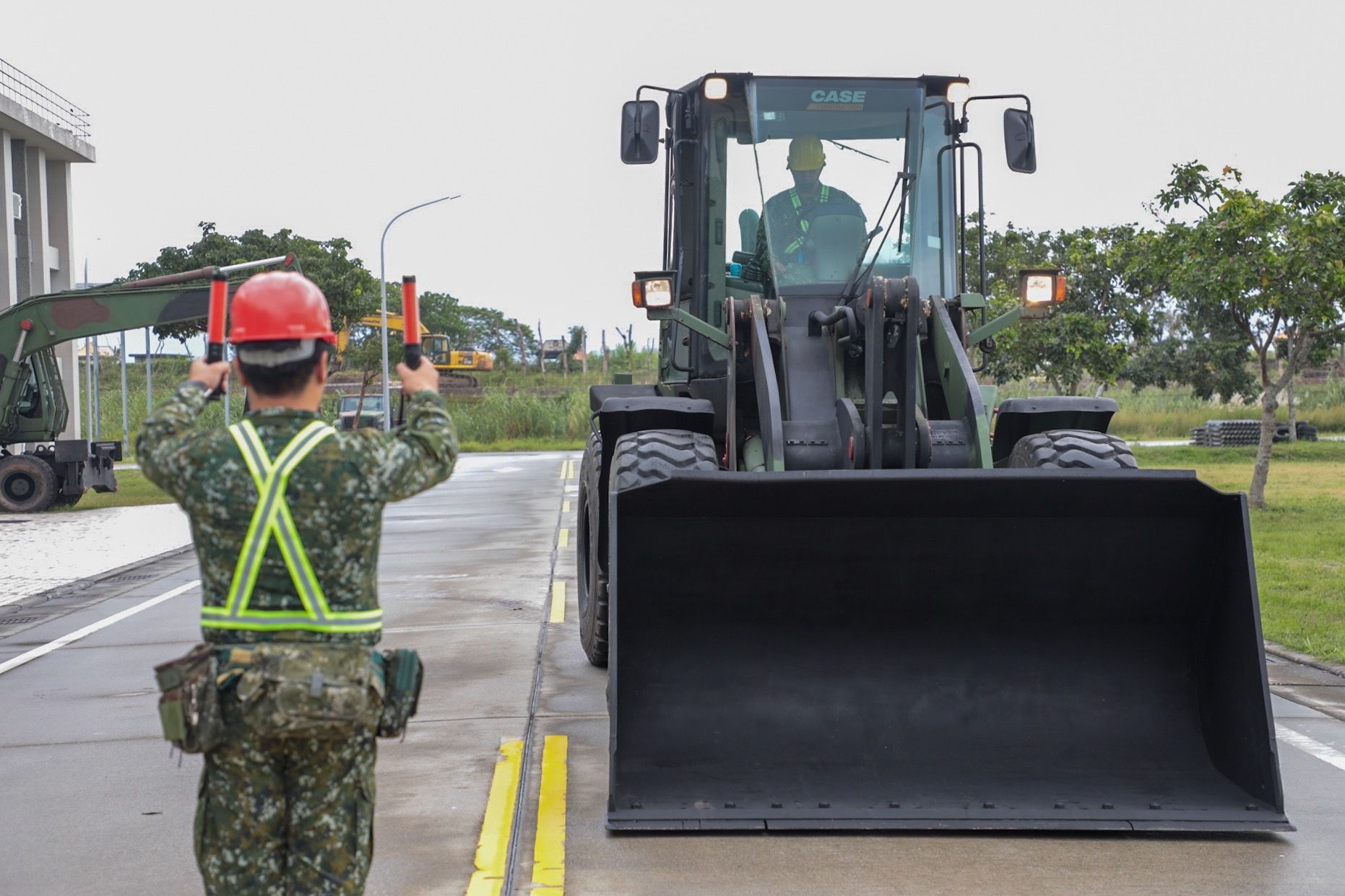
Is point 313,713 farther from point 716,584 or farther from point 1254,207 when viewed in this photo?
point 1254,207

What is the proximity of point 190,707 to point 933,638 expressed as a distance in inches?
139

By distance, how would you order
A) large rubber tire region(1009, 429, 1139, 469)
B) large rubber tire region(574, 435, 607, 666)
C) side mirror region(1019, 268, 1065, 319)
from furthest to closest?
side mirror region(1019, 268, 1065, 319) → large rubber tire region(574, 435, 607, 666) → large rubber tire region(1009, 429, 1139, 469)

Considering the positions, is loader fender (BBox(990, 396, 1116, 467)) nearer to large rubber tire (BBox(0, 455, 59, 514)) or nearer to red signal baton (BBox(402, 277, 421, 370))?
red signal baton (BBox(402, 277, 421, 370))

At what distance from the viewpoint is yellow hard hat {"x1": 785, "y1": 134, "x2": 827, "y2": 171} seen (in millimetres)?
8523

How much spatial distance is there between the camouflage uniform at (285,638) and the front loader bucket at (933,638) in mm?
2150

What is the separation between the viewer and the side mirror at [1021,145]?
8.57 m

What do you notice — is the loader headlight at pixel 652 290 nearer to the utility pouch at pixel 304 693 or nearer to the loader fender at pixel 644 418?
the loader fender at pixel 644 418

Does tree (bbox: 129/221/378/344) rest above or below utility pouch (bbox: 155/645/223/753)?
above

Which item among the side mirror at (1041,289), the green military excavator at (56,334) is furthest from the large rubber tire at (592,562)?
the green military excavator at (56,334)

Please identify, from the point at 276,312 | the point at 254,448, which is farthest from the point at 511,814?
the point at 276,312

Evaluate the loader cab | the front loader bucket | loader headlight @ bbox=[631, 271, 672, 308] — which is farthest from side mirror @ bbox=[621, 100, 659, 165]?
the front loader bucket

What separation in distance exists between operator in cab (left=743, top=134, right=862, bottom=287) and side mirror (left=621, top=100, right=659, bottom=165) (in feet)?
2.43

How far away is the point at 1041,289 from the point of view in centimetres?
822

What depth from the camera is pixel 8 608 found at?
13.2m
